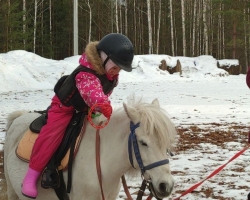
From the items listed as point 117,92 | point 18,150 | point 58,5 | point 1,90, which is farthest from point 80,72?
point 58,5

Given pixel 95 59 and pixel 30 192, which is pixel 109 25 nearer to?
pixel 95 59

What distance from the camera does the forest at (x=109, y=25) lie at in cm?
2791

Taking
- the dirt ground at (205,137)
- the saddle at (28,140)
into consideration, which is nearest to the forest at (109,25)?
the dirt ground at (205,137)

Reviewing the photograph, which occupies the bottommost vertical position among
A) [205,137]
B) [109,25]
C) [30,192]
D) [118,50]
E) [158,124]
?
[205,137]

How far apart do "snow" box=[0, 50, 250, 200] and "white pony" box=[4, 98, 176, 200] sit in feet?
0.78

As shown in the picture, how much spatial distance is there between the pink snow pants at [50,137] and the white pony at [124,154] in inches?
7.2

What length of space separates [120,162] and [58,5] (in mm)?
36571

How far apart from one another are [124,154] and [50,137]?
→ 23.5 inches

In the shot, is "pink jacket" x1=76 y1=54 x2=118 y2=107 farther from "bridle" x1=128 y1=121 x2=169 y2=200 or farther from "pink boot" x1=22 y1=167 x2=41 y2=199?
"pink boot" x1=22 y1=167 x2=41 y2=199

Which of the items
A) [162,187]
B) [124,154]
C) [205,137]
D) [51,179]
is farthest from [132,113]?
[205,137]

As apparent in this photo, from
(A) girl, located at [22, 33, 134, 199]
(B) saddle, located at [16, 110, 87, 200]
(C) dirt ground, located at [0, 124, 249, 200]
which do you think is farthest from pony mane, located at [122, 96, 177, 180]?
(C) dirt ground, located at [0, 124, 249, 200]

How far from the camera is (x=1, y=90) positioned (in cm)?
1559

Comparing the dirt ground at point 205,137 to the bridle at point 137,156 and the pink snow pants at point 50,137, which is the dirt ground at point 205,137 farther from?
the bridle at point 137,156

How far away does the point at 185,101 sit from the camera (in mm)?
12438
